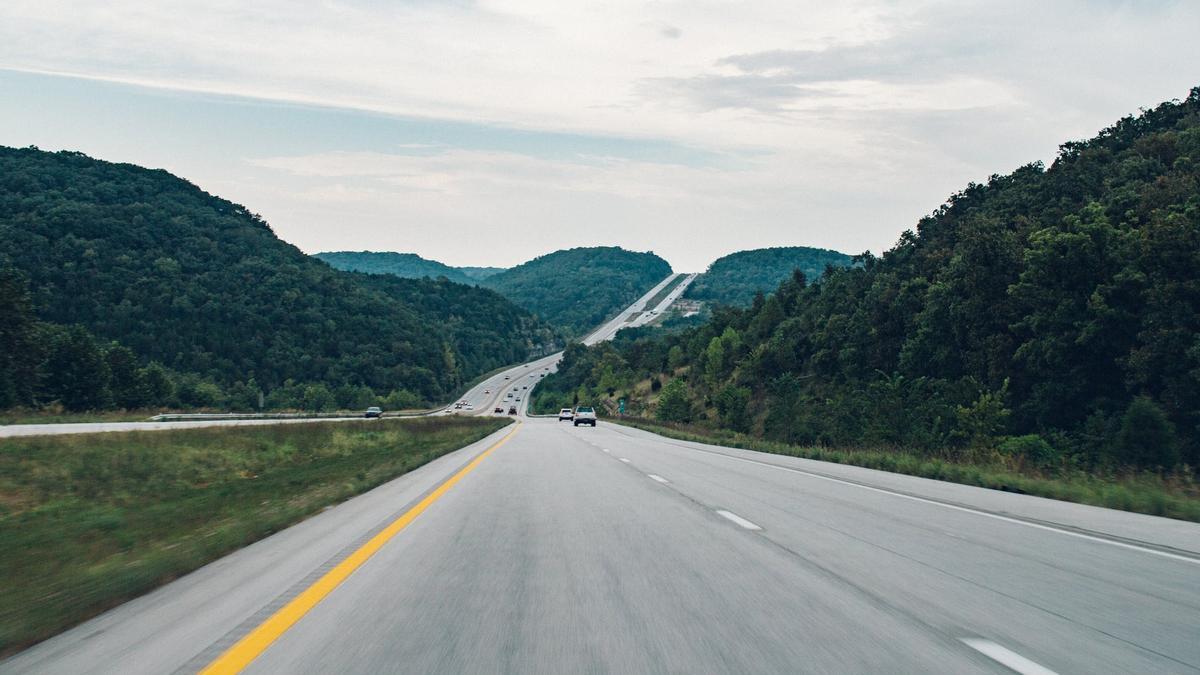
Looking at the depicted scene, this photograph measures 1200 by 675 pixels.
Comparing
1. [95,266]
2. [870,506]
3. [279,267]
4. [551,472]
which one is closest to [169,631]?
[870,506]

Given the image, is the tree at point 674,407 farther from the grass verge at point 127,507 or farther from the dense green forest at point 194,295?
the grass verge at point 127,507

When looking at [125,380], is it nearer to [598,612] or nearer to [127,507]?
[127,507]

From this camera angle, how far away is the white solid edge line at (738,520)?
10.3 meters

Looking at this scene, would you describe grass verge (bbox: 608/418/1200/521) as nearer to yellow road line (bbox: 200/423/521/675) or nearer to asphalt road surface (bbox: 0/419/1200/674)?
asphalt road surface (bbox: 0/419/1200/674)

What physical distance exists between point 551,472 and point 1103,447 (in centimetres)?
3859

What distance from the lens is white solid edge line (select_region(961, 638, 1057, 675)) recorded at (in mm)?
4691

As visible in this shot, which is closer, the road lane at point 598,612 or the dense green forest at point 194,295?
the road lane at point 598,612

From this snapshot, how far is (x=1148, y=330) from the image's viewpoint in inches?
1912

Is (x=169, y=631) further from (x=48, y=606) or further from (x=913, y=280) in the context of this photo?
(x=913, y=280)

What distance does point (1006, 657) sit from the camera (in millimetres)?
4945

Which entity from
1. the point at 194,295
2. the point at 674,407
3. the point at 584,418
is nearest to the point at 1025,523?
the point at 584,418

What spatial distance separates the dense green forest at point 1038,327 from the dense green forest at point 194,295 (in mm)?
69995

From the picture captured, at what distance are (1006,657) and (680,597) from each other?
2271 mm

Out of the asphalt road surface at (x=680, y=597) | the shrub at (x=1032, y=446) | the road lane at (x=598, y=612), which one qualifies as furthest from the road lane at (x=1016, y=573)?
the shrub at (x=1032, y=446)
